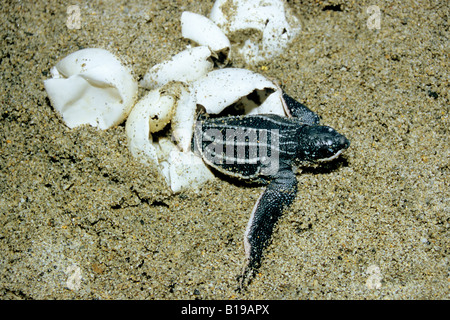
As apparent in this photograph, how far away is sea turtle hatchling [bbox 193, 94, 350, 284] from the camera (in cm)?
122

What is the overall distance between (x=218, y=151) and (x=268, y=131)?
21 cm

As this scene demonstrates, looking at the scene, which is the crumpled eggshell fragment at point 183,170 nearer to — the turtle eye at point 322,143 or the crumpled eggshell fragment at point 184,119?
the crumpled eggshell fragment at point 184,119

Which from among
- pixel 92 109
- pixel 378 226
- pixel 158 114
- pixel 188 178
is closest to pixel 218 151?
pixel 188 178

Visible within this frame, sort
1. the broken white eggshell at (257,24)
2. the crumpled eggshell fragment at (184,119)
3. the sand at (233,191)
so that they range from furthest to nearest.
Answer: the broken white eggshell at (257,24) → the crumpled eggshell fragment at (184,119) → the sand at (233,191)

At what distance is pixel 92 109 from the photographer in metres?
1.25

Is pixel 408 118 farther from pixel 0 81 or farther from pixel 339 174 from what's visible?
pixel 0 81

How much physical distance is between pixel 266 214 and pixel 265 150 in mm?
250

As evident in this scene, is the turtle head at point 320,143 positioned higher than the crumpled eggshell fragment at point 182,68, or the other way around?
the crumpled eggshell fragment at point 182,68

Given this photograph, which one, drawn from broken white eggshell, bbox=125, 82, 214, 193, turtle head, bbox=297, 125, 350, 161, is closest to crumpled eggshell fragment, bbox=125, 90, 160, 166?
broken white eggshell, bbox=125, 82, 214, 193

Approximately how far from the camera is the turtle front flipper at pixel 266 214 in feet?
3.81

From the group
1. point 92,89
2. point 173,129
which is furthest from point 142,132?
point 92,89

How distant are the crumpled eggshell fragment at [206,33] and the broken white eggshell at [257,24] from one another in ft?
0.23

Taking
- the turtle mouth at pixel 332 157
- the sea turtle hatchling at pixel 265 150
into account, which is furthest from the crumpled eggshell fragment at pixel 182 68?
the turtle mouth at pixel 332 157

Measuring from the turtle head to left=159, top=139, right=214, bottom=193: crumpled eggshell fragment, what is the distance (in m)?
0.39
